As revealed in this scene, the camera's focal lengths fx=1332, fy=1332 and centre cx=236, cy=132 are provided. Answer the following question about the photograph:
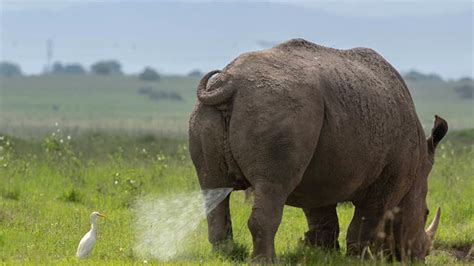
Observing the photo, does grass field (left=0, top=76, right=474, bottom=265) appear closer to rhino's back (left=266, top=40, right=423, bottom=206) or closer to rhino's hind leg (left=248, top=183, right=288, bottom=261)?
rhino's hind leg (left=248, top=183, right=288, bottom=261)

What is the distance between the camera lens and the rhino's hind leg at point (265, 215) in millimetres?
11297

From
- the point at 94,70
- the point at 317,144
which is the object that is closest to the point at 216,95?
the point at 317,144

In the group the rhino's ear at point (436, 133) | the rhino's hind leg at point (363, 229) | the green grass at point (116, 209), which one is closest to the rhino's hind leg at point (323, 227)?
the green grass at point (116, 209)

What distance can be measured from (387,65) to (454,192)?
20.1 feet

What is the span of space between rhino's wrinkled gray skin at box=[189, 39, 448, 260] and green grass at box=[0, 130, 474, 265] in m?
0.49

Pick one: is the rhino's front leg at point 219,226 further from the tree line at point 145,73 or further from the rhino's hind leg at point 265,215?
the tree line at point 145,73

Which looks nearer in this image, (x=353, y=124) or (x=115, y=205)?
(x=353, y=124)

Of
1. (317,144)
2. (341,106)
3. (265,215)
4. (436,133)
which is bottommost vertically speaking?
(265,215)

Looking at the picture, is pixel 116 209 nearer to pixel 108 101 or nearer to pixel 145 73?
pixel 108 101

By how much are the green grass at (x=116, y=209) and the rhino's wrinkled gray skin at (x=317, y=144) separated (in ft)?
1.59

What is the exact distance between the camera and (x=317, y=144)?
11.7 m

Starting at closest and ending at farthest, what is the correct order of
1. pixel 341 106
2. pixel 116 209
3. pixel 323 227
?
1. pixel 341 106
2. pixel 323 227
3. pixel 116 209

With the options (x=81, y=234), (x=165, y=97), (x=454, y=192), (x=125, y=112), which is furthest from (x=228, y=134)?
(x=165, y=97)

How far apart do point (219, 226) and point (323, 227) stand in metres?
1.89
